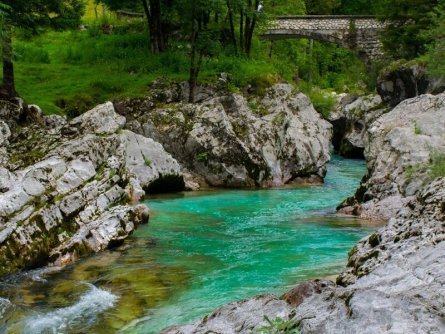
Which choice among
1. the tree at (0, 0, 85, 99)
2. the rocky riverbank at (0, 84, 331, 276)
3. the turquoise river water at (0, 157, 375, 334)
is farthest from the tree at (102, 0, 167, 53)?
the turquoise river water at (0, 157, 375, 334)

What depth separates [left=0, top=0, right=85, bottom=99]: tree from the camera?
21.0 meters

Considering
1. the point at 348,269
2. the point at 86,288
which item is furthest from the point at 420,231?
the point at 86,288

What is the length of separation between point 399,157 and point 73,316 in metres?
12.0

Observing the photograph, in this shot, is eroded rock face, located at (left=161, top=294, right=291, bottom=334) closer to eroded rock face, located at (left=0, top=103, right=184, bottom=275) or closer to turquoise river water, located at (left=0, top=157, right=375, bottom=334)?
turquoise river water, located at (left=0, top=157, right=375, bottom=334)

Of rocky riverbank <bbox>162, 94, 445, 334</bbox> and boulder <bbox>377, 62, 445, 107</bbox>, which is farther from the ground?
boulder <bbox>377, 62, 445, 107</bbox>

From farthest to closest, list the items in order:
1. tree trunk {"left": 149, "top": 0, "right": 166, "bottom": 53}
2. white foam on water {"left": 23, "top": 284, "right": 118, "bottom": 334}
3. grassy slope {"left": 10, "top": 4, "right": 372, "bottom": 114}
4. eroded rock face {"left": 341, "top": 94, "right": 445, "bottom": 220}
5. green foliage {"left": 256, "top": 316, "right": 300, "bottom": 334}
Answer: tree trunk {"left": 149, "top": 0, "right": 166, "bottom": 53} → grassy slope {"left": 10, "top": 4, "right": 372, "bottom": 114} → eroded rock face {"left": 341, "top": 94, "right": 445, "bottom": 220} → white foam on water {"left": 23, "top": 284, "right": 118, "bottom": 334} → green foliage {"left": 256, "top": 316, "right": 300, "bottom": 334}

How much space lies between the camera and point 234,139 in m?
24.9

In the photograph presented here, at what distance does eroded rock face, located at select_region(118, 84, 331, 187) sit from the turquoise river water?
6.29 m

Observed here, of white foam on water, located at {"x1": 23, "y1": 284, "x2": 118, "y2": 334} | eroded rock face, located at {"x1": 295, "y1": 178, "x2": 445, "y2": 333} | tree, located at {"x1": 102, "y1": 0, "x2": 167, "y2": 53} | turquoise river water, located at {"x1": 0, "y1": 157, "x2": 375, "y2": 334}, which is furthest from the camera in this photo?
tree, located at {"x1": 102, "y1": 0, "x2": 167, "y2": 53}

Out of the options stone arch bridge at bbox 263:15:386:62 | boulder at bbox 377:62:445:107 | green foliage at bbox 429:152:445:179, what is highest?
stone arch bridge at bbox 263:15:386:62

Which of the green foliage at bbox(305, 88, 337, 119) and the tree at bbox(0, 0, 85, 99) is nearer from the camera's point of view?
the tree at bbox(0, 0, 85, 99)

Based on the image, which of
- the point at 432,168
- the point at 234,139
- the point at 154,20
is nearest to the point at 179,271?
the point at 432,168

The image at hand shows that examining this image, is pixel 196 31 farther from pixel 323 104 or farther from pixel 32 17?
pixel 323 104

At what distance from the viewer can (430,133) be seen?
17562mm
